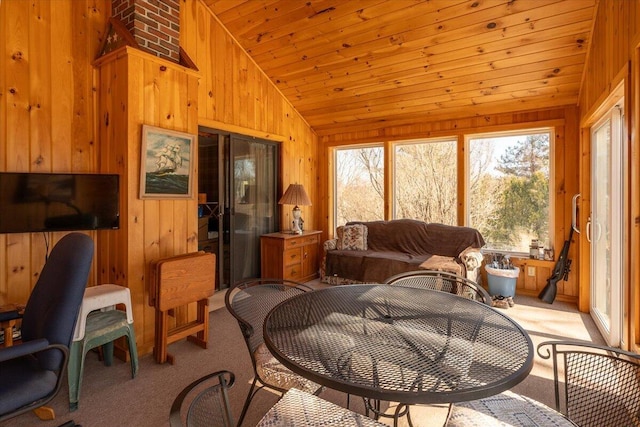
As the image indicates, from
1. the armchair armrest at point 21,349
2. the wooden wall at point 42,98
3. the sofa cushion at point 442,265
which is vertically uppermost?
the wooden wall at point 42,98

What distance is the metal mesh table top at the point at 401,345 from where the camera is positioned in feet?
3.18

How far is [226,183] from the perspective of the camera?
425 centimetres

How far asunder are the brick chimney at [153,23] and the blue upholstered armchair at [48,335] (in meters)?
1.93

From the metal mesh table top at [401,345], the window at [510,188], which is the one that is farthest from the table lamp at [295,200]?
the metal mesh table top at [401,345]

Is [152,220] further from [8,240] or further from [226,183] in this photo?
[226,183]

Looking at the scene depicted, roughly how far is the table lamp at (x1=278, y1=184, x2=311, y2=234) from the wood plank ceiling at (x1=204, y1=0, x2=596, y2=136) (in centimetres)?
137

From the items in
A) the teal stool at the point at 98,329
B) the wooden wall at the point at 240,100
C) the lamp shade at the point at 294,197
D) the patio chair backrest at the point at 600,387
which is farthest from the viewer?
the lamp shade at the point at 294,197

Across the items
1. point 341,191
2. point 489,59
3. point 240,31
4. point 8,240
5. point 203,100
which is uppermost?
point 240,31

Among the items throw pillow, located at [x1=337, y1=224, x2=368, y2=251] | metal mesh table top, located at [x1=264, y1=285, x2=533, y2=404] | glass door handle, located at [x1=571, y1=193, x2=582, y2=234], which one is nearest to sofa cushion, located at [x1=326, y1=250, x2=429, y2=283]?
throw pillow, located at [x1=337, y1=224, x2=368, y2=251]

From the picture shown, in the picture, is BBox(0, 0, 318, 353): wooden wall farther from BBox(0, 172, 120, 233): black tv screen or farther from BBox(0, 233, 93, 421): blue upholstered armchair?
BBox(0, 233, 93, 421): blue upholstered armchair

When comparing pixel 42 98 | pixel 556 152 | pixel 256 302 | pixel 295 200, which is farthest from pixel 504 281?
pixel 42 98

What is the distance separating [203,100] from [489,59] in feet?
10.5

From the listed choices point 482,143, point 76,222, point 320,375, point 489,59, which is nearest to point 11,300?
point 76,222

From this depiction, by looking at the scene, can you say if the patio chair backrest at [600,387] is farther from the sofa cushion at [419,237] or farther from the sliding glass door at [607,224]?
the sofa cushion at [419,237]
